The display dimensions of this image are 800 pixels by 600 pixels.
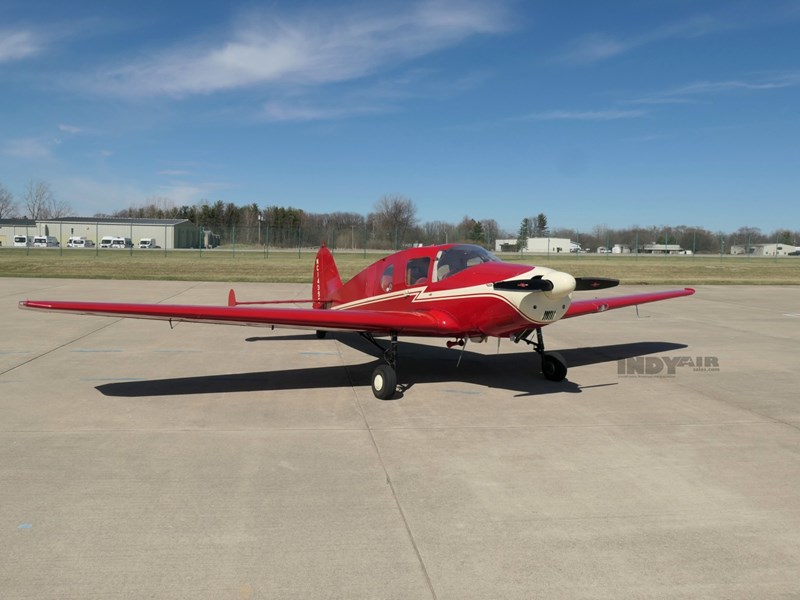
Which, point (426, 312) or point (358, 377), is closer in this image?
point (426, 312)

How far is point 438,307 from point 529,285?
5.18ft

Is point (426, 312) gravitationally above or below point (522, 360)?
above

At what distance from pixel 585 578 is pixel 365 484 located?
6.60 ft

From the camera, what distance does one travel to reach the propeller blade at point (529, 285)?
24.6ft

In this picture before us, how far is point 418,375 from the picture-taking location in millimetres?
9758

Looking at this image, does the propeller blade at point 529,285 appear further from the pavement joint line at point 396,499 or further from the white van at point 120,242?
the white van at point 120,242

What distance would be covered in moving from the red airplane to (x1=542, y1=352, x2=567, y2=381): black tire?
0.6 inches

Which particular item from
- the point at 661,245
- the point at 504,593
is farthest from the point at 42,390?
the point at 661,245

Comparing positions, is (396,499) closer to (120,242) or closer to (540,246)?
(540,246)

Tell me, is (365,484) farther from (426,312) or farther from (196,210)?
(196,210)

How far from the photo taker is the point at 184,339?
1294 cm

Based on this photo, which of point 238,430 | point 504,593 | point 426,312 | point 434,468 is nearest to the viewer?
point 504,593

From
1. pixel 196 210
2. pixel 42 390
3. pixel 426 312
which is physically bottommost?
pixel 42 390

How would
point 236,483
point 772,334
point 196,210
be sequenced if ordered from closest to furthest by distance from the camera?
point 236,483 < point 772,334 < point 196,210
